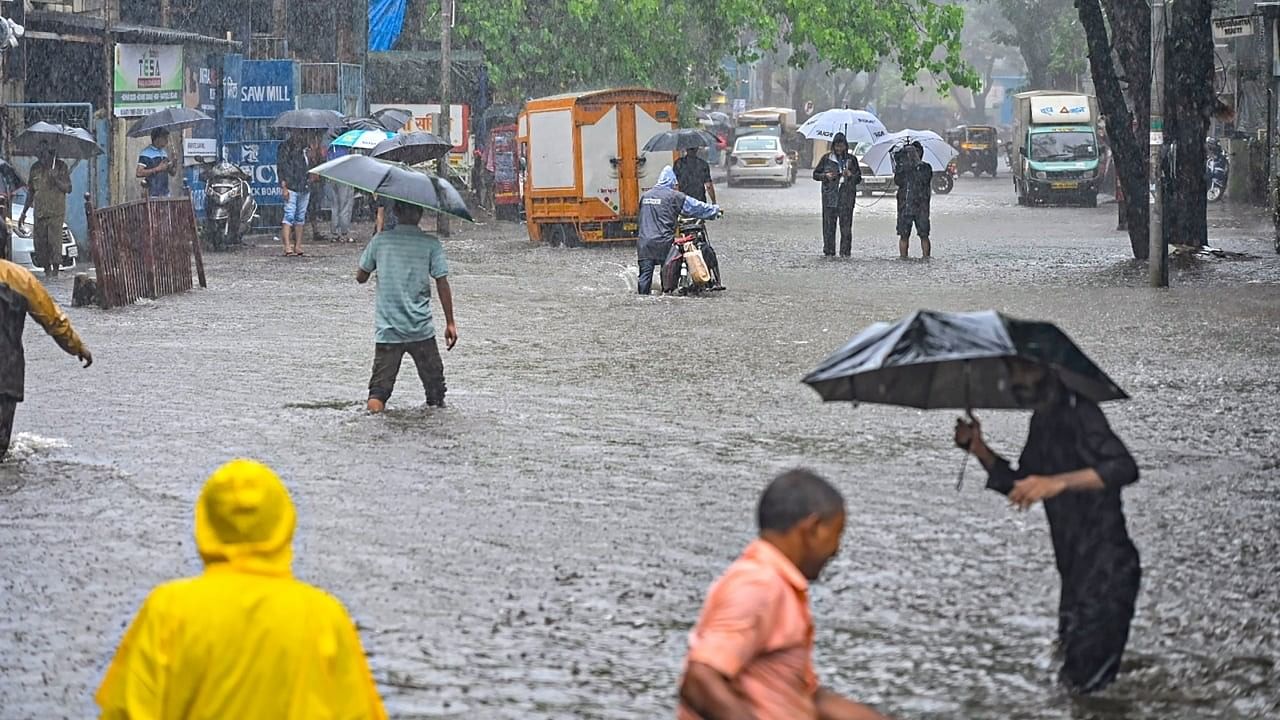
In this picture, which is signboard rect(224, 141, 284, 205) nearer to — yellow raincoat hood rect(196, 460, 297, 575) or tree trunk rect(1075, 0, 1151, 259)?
tree trunk rect(1075, 0, 1151, 259)

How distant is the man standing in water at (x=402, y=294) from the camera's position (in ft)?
38.4

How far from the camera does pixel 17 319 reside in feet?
32.7

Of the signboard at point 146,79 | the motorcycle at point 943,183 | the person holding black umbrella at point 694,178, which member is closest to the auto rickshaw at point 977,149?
the motorcycle at point 943,183

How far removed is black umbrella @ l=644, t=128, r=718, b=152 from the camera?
2747cm

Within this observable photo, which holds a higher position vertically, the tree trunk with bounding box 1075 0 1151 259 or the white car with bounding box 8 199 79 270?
the tree trunk with bounding box 1075 0 1151 259

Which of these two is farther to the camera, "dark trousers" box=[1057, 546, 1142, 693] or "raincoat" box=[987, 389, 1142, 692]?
"dark trousers" box=[1057, 546, 1142, 693]

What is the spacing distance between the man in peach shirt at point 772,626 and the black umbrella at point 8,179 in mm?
19900

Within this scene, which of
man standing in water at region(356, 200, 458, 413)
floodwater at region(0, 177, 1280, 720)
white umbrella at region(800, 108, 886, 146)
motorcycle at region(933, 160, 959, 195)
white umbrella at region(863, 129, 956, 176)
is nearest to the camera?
floodwater at region(0, 177, 1280, 720)

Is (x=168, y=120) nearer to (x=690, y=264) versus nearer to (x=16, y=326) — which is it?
(x=690, y=264)

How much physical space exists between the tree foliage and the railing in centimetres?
1674

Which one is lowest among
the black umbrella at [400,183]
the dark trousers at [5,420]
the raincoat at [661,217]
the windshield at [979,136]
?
the dark trousers at [5,420]

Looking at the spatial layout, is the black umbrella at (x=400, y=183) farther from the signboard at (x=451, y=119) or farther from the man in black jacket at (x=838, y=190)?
the signboard at (x=451, y=119)

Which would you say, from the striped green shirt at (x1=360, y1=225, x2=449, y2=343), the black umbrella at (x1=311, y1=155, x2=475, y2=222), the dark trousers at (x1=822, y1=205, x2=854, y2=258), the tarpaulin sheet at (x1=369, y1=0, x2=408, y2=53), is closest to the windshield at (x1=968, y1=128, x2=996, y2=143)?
the tarpaulin sheet at (x1=369, y1=0, x2=408, y2=53)

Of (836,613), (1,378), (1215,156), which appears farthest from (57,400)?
(1215,156)
